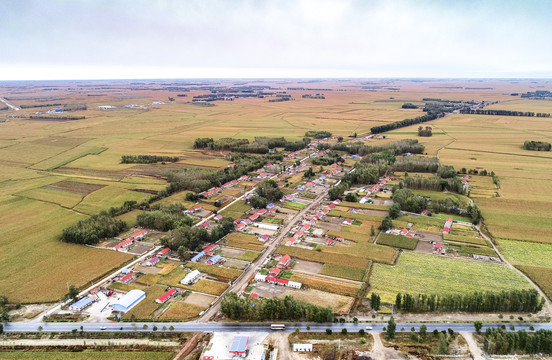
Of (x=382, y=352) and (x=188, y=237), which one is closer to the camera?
(x=382, y=352)

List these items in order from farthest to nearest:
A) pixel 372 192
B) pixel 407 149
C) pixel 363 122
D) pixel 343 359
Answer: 1. pixel 363 122
2. pixel 407 149
3. pixel 372 192
4. pixel 343 359

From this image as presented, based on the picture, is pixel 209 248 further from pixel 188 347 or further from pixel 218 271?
pixel 188 347

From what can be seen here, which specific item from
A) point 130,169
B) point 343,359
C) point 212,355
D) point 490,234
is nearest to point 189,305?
point 212,355

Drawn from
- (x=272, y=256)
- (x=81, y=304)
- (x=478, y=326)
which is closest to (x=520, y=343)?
(x=478, y=326)

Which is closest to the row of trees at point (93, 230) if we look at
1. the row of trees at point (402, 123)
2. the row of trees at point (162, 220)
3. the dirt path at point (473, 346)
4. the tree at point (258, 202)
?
the row of trees at point (162, 220)

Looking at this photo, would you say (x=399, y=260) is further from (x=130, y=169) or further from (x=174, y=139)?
(x=174, y=139)

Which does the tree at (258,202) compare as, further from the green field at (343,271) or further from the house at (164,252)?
the green field at (343,271)
